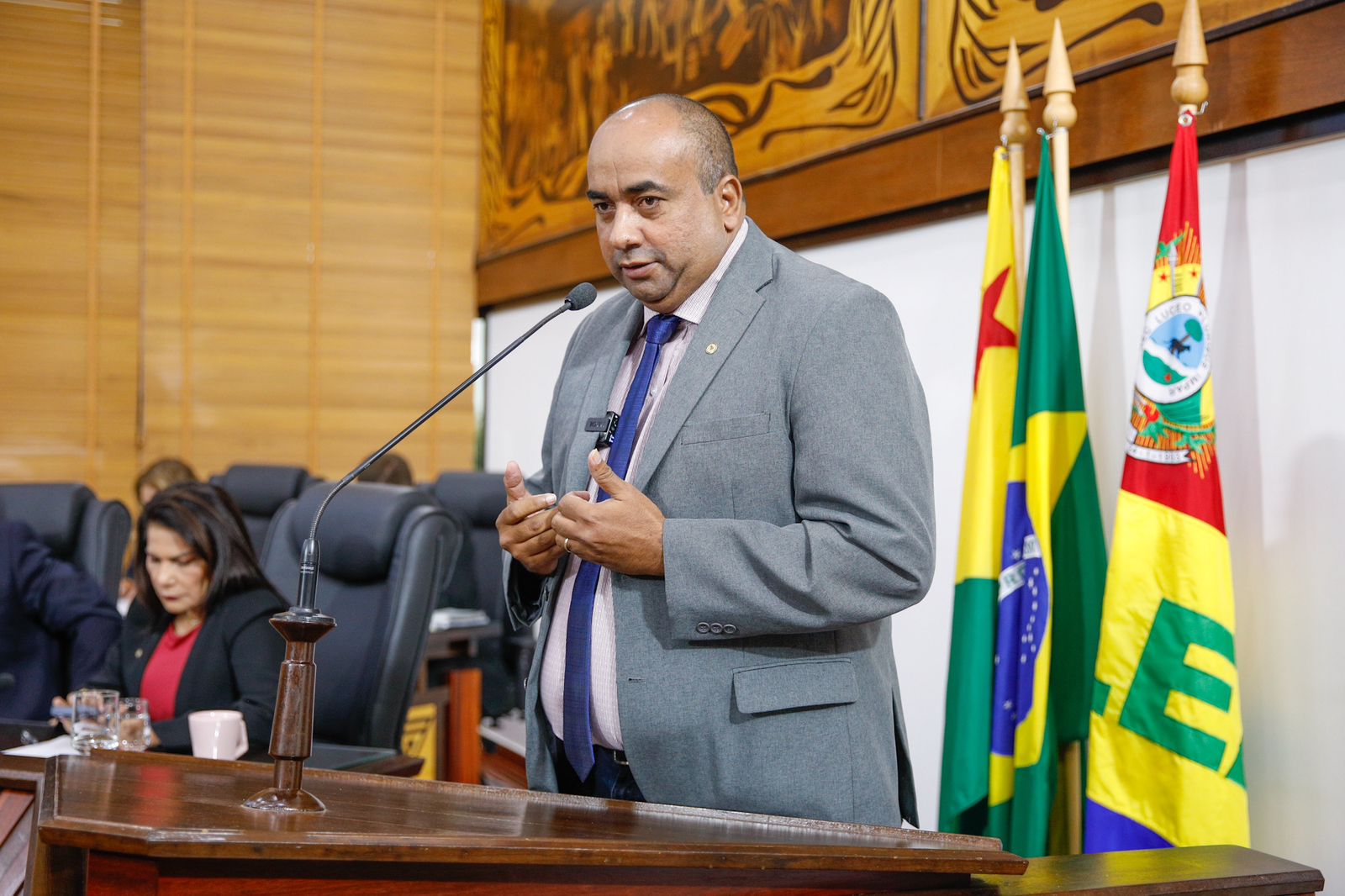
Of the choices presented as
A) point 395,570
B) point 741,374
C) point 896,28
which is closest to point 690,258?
point 741,374

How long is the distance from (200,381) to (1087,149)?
4871 millimetres

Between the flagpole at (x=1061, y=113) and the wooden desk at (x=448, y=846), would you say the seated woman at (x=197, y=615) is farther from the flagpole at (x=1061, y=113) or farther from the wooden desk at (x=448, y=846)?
the flagpole at (x=1061, y=113)

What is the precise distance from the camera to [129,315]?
6414mm

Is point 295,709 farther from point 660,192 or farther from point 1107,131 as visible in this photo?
point 1107,131

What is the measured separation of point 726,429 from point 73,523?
2.96 m

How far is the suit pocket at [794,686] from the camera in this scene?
4.69 ft

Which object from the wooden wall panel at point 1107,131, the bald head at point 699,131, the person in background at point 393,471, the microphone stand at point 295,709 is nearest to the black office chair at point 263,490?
the person in background at point 393,471

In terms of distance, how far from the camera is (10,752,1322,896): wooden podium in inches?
36.8

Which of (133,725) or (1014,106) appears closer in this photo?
(133,725)

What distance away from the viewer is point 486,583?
520 cm

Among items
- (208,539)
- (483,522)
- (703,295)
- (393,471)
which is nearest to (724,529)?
(703,295)

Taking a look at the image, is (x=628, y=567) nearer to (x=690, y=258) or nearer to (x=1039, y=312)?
(x=690, y=258)

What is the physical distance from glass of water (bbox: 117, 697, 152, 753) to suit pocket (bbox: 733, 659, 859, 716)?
130 cm

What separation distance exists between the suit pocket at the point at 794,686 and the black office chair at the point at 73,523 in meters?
2.87
